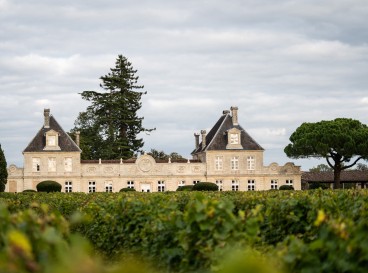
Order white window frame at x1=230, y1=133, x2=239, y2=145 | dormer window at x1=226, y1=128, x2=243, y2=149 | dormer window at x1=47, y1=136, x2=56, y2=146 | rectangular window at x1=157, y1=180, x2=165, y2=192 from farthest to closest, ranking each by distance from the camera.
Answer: white window frame at x1=230, y1=133, x2=239, y2=145
dormer window at x1=226, y1=128, x2=243, y2=149
dormer window at x1=47, y1=136, x2=56, y2=146
rectangular window at x1=157, y1=180, x2=165, y2=192

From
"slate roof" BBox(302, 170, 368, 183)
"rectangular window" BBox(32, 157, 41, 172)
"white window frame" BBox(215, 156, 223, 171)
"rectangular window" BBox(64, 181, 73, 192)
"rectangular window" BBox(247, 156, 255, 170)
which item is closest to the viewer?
"rectangular window" BBox(64, 181, 73, 192)

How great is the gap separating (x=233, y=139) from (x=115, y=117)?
65.1 ft

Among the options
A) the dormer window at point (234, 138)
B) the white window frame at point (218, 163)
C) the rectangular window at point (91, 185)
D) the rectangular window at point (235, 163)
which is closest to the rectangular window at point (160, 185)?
the white window frame at point (218, 163)

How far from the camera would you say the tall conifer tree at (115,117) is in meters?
83.6

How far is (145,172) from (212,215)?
60.0 meters

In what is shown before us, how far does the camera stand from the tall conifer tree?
83562mm

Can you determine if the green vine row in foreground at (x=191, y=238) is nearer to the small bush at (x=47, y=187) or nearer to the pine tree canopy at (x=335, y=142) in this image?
the small bush at (x=47, y=187)

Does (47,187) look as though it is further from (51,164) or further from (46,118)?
(46,118)

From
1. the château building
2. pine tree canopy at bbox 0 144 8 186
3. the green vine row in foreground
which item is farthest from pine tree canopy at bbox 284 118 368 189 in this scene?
the green vine row in foreground

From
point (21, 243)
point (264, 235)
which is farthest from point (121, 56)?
point (21, 243)

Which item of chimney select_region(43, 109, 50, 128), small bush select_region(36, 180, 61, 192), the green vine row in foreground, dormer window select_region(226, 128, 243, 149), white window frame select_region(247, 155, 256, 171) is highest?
chimney select_region(43, 109, 50, 128)

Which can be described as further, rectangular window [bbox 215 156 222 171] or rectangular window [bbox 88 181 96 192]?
rectangular window [bbox 215 156 222 171]

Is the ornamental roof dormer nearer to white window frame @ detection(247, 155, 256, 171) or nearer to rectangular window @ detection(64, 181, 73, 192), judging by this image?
rectangular window @ detection(64, 181, 73, 192)

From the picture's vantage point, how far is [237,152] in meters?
69.1
